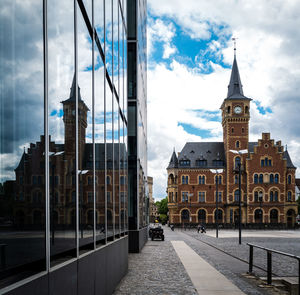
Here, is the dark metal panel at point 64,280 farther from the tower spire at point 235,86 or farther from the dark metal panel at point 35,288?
the tower spire at point 235,86

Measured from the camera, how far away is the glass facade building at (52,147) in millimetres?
3354

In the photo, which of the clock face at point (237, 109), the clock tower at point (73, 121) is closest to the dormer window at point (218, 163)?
the clock face at point (237, 109)

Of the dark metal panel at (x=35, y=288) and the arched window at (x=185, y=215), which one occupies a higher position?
the dark metal panel at (x=35, y=288)

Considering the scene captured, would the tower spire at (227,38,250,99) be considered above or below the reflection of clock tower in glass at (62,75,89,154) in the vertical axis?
above

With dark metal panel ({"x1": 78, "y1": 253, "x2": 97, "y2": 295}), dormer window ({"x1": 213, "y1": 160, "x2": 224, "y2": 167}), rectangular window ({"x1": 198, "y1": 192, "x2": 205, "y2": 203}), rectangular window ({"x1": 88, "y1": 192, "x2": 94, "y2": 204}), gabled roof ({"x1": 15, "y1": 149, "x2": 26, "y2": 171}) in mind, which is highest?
dormer window ({"x1": 213, "y1": 160, "x2": 224, "y2": 167})

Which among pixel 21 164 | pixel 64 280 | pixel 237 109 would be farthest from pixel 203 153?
pixel 21 164

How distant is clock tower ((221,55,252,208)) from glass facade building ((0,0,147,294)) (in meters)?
70.3

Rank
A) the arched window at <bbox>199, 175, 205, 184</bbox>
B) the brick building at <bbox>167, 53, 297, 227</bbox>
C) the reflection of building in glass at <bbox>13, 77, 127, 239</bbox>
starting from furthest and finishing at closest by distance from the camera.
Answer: the arched window at <bbox>199, 175, 205, 184</bbox> < the brick building at <bbox>167, 53, 297, 227</bbox> < the reflection of building in glass at <bbox>13, 77, 127, 239</bbox>

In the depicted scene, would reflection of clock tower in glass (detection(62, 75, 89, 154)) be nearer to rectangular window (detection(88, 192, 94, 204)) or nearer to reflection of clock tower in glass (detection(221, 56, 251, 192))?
rectangular window (detection(88, 192, 94, 204))

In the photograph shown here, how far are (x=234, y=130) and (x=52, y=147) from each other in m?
75.7

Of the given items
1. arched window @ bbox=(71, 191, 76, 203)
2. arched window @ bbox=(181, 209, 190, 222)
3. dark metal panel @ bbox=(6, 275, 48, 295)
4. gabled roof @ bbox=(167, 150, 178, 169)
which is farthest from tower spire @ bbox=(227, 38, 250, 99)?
dark metal panel @ bbox=(6, 275, 48, 295)

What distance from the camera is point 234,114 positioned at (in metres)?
78.7

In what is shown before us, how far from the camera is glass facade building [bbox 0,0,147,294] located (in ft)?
11.0

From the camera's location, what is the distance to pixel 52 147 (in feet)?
15.0
